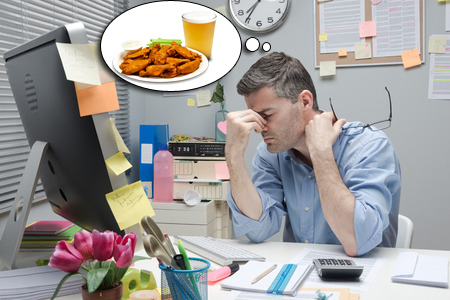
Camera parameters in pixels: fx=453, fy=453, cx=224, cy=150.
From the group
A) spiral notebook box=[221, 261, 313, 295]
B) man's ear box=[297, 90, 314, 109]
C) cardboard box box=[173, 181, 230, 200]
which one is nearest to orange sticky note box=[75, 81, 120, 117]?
spiral notebook box=[221, 261, 313, 295]

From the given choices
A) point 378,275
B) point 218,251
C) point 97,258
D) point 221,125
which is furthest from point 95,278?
Result: point 221,125

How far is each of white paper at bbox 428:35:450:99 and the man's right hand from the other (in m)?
1.75

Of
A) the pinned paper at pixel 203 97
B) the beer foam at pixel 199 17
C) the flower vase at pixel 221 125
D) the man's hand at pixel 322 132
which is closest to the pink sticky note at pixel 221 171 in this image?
the flower vase at pixel 221 125

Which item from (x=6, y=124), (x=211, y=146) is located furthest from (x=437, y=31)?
(x=6, y=124)

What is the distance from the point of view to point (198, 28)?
83cm

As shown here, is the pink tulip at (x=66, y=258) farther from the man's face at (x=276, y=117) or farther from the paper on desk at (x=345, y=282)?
the man's face at (x=276, y=117)

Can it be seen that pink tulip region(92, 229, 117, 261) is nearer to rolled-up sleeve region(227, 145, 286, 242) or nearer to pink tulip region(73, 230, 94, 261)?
pink tulip region(73, 230, 94, 261)

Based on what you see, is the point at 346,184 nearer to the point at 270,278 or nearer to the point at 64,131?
the point at 270,278

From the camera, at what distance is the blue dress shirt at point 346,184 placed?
129cm

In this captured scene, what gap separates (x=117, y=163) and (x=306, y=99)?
0.87m

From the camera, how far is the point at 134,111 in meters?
3.29

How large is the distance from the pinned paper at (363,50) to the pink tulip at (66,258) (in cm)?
255

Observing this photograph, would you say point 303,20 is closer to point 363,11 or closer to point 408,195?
point 363,11

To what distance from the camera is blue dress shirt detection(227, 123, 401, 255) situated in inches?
50.9
